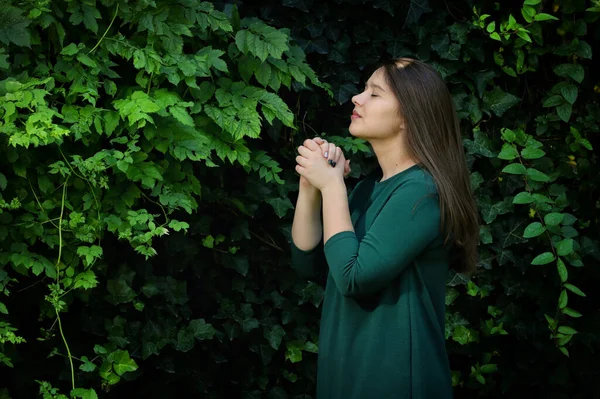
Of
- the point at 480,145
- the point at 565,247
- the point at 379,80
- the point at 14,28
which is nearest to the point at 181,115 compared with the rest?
the point at 14,28

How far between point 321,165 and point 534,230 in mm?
1510

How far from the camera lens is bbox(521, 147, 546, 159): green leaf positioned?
3.11 metres

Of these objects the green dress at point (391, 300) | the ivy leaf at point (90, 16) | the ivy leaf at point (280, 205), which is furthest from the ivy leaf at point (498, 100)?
the ivy leaf at point (90, 16)

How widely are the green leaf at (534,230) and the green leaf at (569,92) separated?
1.93 ft

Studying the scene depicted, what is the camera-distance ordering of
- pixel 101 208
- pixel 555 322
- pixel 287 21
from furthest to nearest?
pixel 555 322 < pixel 287 21 < pixel 101 208

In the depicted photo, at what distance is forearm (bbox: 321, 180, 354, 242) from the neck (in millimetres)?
189

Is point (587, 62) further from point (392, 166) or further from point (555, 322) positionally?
point (392, 166)

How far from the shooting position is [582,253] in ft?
11.1

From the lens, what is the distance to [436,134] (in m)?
1.95

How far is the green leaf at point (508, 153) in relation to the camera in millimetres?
3113

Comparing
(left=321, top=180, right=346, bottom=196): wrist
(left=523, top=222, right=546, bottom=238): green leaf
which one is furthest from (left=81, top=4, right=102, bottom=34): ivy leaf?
(left=523, top=222, right=546, bottom=238): green leaf

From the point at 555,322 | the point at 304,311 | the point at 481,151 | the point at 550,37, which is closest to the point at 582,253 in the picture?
the point at 555,322

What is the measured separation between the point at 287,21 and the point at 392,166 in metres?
1.27

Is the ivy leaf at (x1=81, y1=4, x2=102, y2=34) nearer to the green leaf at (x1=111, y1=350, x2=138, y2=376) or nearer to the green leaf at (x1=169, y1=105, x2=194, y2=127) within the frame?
the green leaf at (x1=169, y1=105, x2=194, y2=127)
